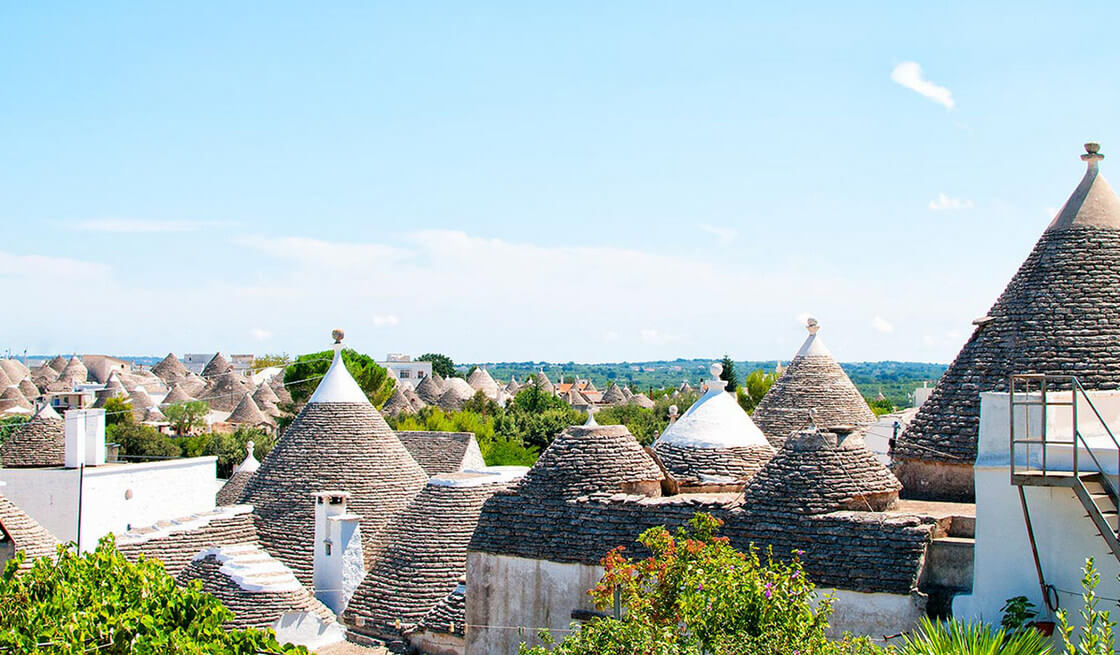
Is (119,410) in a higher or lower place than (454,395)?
lower

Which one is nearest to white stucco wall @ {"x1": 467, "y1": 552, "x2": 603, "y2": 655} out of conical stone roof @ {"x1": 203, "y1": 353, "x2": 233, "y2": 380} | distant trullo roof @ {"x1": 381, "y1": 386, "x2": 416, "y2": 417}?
distant trullo roof @ {"x1": 381, "y1": 386, "x2": 416, "y2": 417}

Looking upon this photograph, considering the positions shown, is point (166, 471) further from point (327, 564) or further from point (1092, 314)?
point (1092, 314)

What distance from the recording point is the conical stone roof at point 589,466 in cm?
1267

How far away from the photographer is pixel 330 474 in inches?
696

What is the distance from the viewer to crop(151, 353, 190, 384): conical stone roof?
84.6 m

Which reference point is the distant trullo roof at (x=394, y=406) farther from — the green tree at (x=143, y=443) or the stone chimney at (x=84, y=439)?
the stone chimney at (x=84, y=439)

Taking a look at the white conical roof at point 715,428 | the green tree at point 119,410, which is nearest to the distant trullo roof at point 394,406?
the green tree at point 119,410

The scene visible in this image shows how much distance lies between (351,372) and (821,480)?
34068 mm

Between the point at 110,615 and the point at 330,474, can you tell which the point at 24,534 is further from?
the point at 110,615

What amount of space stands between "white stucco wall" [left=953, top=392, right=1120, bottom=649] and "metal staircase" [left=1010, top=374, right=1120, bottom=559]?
5 centimetres

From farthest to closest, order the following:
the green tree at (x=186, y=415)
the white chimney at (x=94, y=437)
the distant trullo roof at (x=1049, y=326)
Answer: the green tree at (x=186, y=415) < the white chimney at (x=94, y=437) < the distant trullo roof at (x=1049, y=326)

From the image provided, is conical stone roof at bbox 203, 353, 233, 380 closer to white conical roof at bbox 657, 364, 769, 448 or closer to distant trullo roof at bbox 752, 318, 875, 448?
distant trullo roof at bbox 752, 318, 875, 448

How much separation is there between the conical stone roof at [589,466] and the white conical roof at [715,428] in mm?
2291

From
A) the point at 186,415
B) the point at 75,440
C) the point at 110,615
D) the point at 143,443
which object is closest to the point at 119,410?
the point at 186,415
